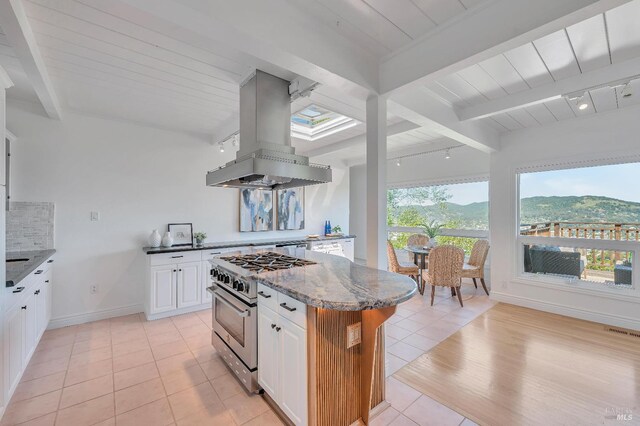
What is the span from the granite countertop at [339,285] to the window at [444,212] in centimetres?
378

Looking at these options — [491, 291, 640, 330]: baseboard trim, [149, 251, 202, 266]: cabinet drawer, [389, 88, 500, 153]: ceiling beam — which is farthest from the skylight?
[491, 291, 640, 330]: baseboard trim

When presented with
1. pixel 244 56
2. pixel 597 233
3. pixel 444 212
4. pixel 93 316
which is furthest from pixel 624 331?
pixel 93 316

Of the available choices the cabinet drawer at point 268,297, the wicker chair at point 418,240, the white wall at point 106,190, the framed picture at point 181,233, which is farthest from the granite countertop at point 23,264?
the wicker chair at point 418,240

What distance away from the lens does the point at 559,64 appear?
2.27 meters

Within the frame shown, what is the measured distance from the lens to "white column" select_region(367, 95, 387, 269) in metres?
2.22

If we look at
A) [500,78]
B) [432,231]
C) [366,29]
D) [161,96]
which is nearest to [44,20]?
[161,96]

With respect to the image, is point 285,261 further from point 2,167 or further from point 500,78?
point 500,78

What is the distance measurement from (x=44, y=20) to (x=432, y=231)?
517 cm

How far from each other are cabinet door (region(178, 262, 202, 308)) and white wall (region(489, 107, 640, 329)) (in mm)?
4447

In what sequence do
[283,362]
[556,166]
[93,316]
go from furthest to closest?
[556,166]
[93,316]
[283,362]

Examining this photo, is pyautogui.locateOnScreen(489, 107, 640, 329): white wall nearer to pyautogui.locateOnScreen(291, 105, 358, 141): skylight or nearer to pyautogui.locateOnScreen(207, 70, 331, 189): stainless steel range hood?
pyautogui.locateOnScreen(291, 105, 358, 141): skylight

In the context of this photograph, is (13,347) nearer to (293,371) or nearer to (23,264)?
(23,264)

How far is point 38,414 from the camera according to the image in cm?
185

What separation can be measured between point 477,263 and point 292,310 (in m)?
3.99
